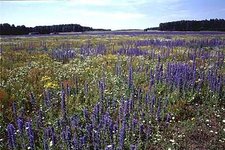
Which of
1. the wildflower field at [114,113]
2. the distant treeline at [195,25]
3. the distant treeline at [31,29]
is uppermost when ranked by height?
the distant treeline at [195,25]

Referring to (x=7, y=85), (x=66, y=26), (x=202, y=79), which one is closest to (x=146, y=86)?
(x=202, y=79)

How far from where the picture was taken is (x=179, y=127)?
7.94 meters

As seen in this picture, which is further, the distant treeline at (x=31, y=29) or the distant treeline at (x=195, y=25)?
the distant treeline at (x=195, y=25)

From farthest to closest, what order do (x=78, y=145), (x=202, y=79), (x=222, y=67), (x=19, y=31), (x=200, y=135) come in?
1. (x=19, y=31)
2. (x=222, y=67)
3. (x=202, y=79)
4. (x=200, y=135)
5. (x=78, y=145)

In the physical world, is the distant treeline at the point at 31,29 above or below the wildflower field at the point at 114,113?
above

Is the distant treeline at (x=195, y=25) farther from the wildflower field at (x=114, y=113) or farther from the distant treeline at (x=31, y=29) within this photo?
the wildflower field at (x=114, y=113)

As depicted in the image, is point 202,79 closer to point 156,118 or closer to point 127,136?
point 156,118

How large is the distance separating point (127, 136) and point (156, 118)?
1320mm

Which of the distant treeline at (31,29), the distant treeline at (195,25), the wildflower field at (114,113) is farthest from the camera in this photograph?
the distant treeline at (195,25)

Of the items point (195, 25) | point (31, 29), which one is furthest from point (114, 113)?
Answer: point (195, 25)

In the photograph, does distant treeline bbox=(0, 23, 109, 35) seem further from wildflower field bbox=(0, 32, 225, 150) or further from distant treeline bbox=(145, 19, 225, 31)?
wildflower field bbox=(0, 32, 225, 150)

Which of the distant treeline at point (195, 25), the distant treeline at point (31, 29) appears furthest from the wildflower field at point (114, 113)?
the distant treeline at point (195, 25)

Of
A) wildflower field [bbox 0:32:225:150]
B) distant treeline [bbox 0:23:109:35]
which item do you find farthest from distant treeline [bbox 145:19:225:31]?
wildflower field [bbox 0:32:225:150]

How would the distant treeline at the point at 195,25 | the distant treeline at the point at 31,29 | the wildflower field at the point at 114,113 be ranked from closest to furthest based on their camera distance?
the wildflower field at the point at 114,113 → the distant treeline at the point at 31,29 → the distant treeline at the point at 195,25
